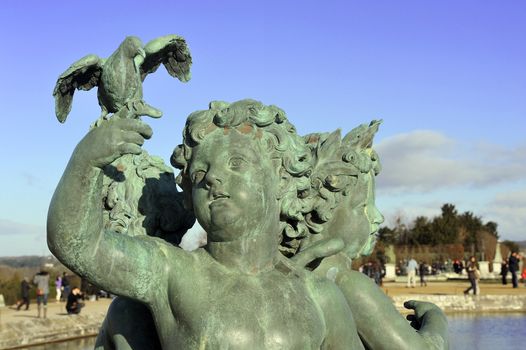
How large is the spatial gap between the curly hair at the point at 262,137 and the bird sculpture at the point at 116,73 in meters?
0.30

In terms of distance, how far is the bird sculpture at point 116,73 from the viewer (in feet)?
9.50

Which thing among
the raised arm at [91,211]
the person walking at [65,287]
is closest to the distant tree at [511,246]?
the person walking at [65,287]

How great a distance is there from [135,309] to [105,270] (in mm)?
497

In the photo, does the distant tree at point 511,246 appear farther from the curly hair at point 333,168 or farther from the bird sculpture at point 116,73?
the bird sculpture at point 116,73

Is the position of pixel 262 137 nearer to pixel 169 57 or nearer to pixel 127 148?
pixel 127 148

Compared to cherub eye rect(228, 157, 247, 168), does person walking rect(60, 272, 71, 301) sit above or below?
below

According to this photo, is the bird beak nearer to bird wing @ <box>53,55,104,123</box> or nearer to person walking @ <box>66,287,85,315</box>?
bird wing @ <box>53,55,104,123</box>

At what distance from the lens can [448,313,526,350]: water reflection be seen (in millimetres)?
14562

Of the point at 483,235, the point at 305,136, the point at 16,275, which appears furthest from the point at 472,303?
the point at 483,235

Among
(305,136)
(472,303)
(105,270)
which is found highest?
(305,136)

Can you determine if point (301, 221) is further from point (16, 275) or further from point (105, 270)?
point (16, 275)

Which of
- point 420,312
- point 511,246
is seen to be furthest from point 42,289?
point 511,246

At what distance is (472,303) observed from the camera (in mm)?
20438

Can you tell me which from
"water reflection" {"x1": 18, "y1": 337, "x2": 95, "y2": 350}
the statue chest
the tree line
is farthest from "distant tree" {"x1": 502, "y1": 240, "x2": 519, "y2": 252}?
the statue chest
